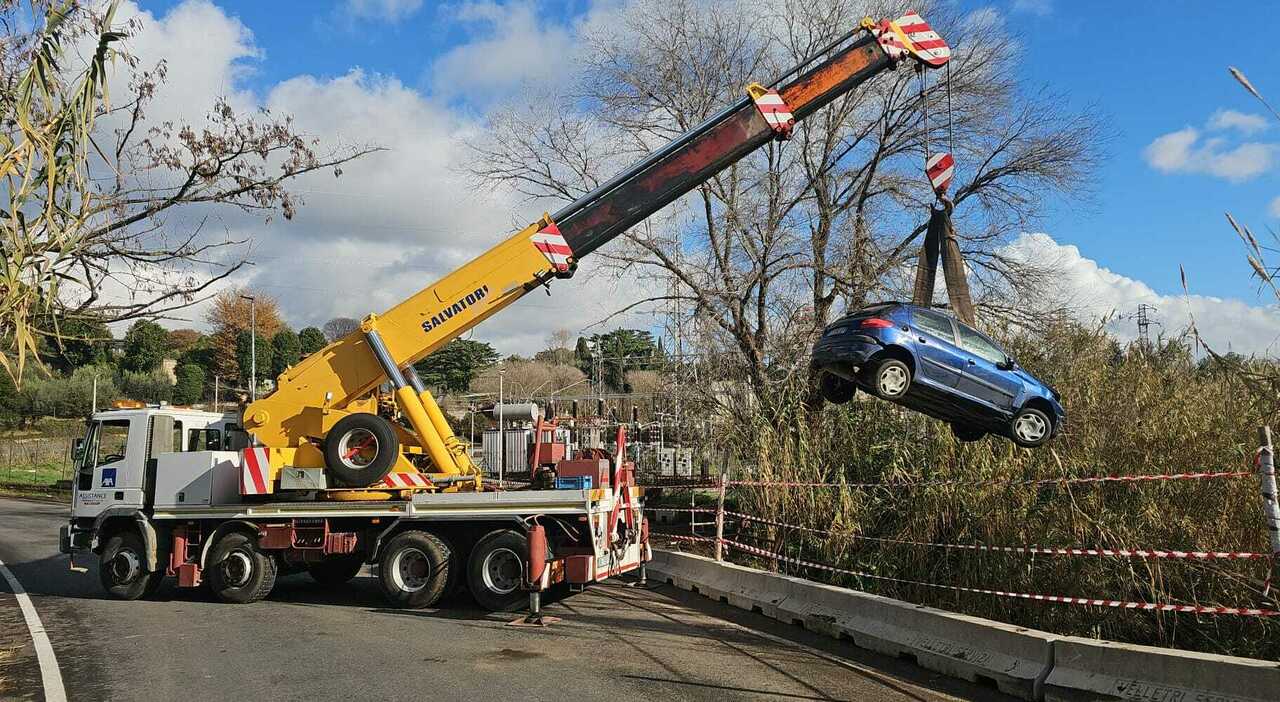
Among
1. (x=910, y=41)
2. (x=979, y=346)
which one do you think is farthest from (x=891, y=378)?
(x=910, y=41)

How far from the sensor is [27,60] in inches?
197

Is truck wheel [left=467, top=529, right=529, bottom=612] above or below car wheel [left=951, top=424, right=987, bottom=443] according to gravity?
below

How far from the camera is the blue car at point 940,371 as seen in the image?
26.7ft

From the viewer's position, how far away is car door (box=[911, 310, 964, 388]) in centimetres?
816

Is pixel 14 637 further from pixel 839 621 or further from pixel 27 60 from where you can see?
pixel 839 621

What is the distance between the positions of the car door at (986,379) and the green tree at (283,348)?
6370 centimetres

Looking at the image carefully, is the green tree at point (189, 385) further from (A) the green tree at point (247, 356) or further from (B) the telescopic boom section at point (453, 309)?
(B) the telescopic boom section at point (453, 309)

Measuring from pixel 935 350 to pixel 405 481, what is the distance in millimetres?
7030

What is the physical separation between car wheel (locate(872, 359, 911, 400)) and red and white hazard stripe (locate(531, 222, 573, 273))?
16.9 ft

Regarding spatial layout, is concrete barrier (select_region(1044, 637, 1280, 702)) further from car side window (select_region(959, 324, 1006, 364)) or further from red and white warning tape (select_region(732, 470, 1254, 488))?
car side window (select_region(959, 324, 1006, 364))

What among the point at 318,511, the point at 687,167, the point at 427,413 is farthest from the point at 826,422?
the point at 318,511

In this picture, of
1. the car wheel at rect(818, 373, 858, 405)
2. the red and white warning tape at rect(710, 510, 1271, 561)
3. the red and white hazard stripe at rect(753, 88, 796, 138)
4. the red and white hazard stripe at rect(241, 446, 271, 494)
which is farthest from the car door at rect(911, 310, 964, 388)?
the red and white hazard stripe at rect(241, 446, 271, 494)

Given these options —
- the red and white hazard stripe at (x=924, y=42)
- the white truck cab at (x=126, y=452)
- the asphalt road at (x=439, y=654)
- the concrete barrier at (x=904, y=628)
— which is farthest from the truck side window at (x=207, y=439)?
the red and white hazard stripe at (x=924, y=42)

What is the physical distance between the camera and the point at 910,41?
10.8 m
